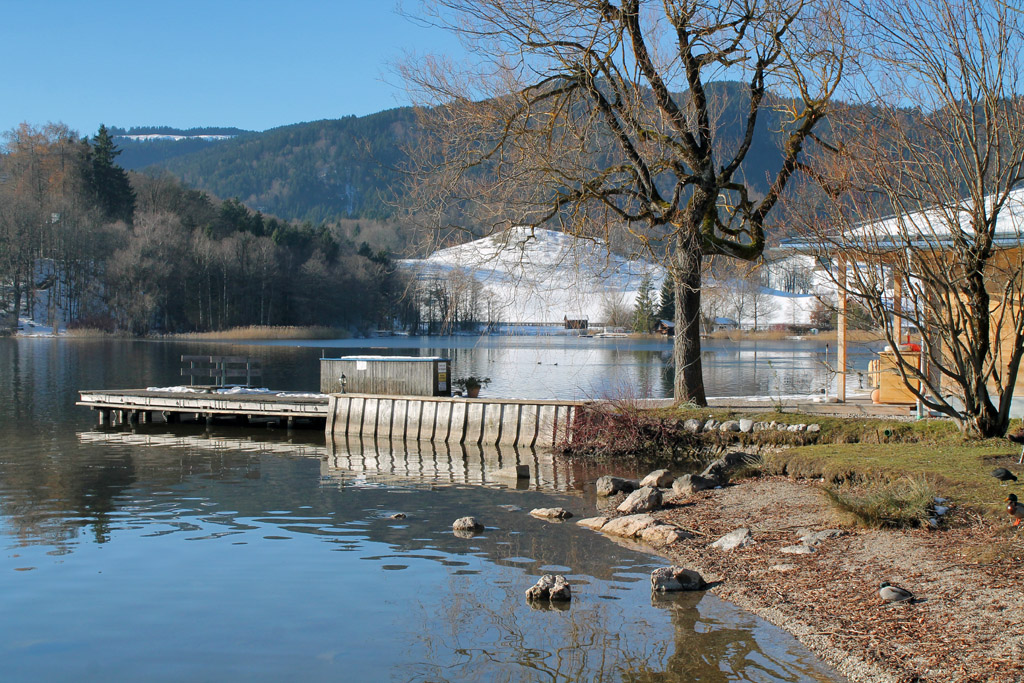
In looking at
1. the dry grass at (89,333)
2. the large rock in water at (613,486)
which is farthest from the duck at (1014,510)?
the dry grass at (89,333)

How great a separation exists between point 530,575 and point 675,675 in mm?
2987

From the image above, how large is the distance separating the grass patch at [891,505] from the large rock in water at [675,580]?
7.54 ft

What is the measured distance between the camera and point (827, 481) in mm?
12711

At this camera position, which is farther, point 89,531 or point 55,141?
point 55,141

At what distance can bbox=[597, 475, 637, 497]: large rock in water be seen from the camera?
47.8 feet

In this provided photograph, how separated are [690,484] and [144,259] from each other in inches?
3328

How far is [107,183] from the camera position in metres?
99.9

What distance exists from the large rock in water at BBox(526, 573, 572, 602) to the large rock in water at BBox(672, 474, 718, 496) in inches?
210

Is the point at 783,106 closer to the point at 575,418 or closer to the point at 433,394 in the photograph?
the point at 575,418

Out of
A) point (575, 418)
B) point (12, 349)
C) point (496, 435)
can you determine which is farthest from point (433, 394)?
point (12, 349)

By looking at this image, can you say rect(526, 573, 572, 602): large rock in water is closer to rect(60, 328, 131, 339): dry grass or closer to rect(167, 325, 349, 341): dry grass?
rect(167, 325, 349, 341): dry grass

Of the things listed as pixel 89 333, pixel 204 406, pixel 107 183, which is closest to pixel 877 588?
pixel 204 406

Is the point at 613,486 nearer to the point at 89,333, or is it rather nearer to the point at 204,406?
the point at 204,406

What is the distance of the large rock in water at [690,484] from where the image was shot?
45.6 feet
